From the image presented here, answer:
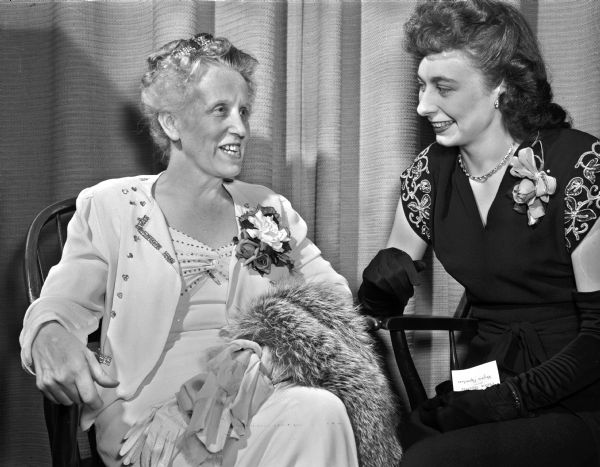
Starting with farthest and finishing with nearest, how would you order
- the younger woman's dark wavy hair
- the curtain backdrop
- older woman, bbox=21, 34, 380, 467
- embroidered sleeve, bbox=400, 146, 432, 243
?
the curtain backdrop, embroidered sleeve, bbox=400, 146, 432, 243, the younger woman's dark wavy hair, older woman, bbox=21, 34, 380, 467

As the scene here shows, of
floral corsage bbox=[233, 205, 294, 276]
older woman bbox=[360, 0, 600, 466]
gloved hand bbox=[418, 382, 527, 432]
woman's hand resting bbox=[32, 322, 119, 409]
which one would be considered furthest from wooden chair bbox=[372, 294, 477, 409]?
woman's hand resting bbox=[32, 322, 119, 409]

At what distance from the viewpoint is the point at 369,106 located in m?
2.35

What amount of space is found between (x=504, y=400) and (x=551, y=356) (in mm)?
237

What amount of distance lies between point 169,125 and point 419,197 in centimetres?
68

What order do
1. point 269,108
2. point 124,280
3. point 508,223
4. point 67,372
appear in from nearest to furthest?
1. point 67,372
2. point 124,280
3. point 508,223
4. point 269,108

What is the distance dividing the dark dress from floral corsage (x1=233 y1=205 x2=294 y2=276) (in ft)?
1.33

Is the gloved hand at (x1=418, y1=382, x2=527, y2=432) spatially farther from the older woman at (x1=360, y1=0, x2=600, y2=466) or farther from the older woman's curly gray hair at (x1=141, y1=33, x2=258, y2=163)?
the older woman's curly gray hair at (x1=141, y1=33, x2=258, y2=163)

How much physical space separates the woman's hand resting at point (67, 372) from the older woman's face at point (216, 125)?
2.06ft

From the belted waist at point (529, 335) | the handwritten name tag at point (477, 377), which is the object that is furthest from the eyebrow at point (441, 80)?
the handwritten name tag at point (477, 377)

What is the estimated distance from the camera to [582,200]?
1.80m

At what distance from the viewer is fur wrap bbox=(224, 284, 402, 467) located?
1.59m

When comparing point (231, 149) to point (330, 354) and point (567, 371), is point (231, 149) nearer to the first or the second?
point (330, 354)

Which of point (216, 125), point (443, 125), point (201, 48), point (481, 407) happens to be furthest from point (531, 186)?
point (201, 48)

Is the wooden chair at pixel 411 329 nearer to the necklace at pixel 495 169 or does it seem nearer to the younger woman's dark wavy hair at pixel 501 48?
the necklace at pixel 495 169
